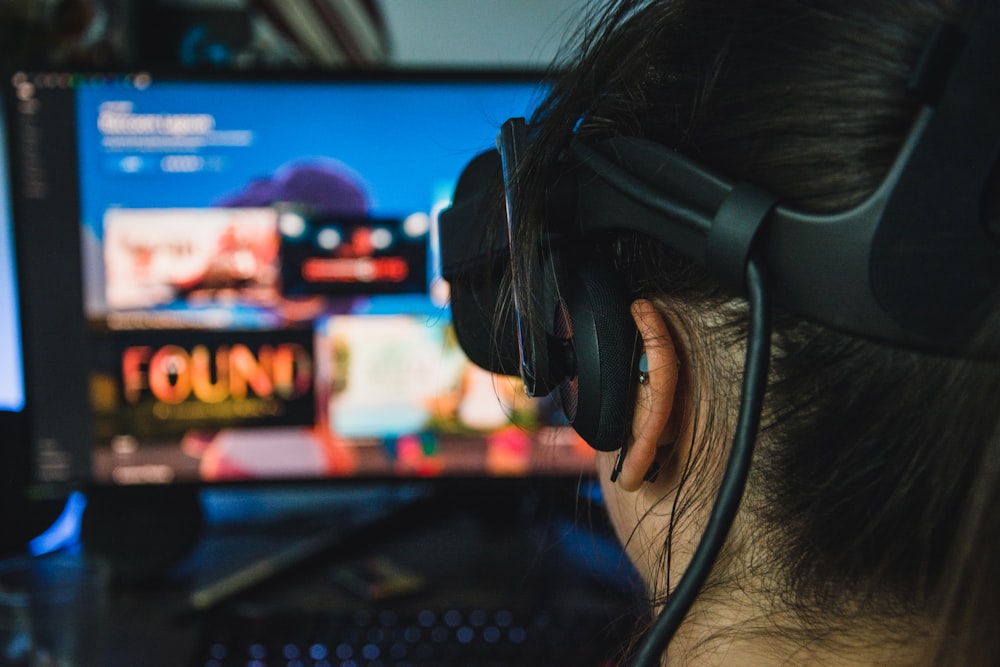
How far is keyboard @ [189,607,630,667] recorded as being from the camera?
0.60 meters

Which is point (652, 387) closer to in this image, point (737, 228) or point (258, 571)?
point (737, 228)

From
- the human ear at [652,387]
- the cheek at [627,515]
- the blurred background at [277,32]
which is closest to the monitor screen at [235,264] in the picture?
the blurred background at [277,32]

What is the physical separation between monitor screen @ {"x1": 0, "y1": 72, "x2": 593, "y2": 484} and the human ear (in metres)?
0.39

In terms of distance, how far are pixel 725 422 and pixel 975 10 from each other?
0.17 meters

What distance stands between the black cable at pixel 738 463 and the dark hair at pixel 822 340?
1.3 inches

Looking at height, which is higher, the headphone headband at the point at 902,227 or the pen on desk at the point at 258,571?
the headphone headband at the point at 902,227

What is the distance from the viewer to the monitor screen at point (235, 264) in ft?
2.43

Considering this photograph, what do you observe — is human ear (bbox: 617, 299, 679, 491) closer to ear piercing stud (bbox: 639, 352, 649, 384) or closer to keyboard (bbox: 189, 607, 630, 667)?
ear piercing stud (bbox: 639, 352, 649, 384)

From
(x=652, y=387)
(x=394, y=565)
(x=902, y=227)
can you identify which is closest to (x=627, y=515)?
(x=652, y=387)

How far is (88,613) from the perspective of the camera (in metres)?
0.61

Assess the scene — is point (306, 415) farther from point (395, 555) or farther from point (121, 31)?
point (121, 31)

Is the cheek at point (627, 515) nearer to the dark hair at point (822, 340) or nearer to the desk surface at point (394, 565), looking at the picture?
the dark hair at point (822, 340)

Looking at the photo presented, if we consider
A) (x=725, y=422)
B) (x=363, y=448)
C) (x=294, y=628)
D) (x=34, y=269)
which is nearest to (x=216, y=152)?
(x=34, y=269)

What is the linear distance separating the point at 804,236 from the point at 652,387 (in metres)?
0.10
